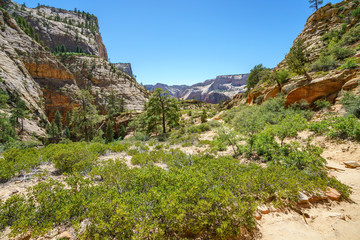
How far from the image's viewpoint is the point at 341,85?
11.8 meters

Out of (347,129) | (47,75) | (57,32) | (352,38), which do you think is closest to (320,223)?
(347,129)

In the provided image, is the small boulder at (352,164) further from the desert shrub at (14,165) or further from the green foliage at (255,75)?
the green foliage at (255,75)

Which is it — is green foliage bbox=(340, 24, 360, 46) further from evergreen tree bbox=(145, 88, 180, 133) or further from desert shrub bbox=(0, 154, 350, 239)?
desert shrub bbox=(0, 154, 350, 239)

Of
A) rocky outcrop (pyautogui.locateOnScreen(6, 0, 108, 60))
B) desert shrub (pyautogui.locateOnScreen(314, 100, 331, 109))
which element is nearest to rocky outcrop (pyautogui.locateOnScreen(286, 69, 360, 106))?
desert shrub (pyautogui.locateOnScreen(314, 100, 331, 109))

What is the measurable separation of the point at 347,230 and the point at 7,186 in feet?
33.6

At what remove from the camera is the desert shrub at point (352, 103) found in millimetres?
8656

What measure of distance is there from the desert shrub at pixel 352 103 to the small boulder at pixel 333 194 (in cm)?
829

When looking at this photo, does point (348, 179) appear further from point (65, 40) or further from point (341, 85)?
point (65, 40)

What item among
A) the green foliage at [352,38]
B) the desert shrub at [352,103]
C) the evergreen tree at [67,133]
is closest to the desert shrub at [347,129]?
the desert shrub at [352,103]

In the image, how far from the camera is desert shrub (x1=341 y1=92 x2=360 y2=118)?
28.4ft

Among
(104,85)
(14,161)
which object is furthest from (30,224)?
(104,85)

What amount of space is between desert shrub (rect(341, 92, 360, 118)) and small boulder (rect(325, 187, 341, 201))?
326 inches

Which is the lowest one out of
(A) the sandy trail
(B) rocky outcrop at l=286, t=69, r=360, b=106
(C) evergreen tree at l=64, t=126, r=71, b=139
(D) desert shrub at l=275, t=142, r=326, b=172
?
(C) evergreen tree at l=64, t=126, r=71, b=139

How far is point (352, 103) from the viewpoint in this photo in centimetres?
945
